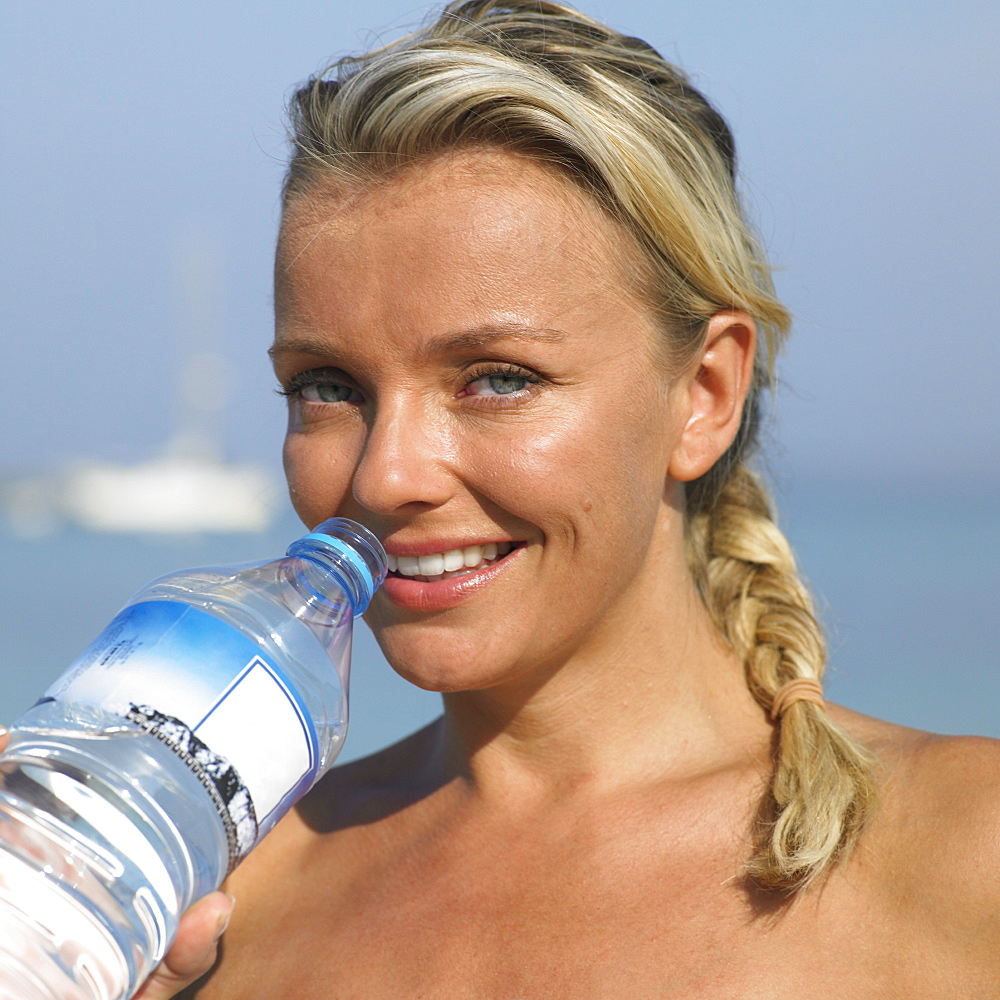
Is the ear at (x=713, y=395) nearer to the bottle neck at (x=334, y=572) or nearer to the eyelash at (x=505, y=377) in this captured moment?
the eyelash at (x=505, y=377)

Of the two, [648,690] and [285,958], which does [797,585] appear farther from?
[285,958]

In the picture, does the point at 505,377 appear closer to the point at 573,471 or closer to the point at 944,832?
the point at 573,471

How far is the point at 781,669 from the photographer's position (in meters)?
2.63

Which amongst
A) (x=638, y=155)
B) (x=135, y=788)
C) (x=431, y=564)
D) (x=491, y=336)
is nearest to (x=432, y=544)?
(x=431, y=564)

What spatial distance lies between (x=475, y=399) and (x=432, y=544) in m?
0.28

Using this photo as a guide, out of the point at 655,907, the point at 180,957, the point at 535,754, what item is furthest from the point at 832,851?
the point at 180,957

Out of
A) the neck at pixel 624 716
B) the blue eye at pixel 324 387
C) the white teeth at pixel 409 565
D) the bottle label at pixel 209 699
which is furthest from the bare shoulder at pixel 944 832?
the blue eye at pixel 324 387

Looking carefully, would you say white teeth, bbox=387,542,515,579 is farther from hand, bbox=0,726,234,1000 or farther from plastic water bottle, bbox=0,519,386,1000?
hand, bbox=0,726,234,1000

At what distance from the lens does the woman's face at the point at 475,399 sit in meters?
2.14

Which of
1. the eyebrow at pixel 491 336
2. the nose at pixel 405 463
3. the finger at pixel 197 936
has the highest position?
the eyebrow at pixel 491 336

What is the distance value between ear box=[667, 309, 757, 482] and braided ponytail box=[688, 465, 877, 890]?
38cm

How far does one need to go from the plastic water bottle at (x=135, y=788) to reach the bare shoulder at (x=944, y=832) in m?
1.04

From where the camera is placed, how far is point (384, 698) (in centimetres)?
1011

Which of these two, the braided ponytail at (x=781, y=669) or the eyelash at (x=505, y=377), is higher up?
the eyelash at (x=505, y=377)
